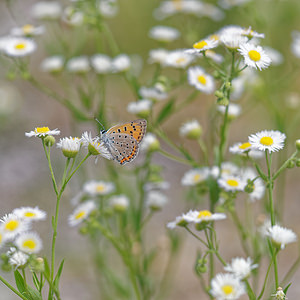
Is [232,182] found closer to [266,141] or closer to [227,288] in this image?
[266,141]

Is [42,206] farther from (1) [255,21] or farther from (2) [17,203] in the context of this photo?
(1) [255,21]

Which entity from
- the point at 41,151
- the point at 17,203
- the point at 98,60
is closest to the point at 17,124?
the point at 41,151

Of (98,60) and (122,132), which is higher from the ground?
(98,60)

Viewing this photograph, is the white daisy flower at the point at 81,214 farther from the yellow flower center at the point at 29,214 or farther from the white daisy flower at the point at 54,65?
the white daisy flower at the point at 54,65

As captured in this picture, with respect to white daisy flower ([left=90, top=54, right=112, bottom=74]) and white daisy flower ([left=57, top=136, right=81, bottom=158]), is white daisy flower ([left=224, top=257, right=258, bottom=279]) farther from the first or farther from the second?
white daisy flower ([left=90, top=54, right=112, bottom=74])

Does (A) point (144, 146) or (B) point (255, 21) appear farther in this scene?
(B) point (255, 21)

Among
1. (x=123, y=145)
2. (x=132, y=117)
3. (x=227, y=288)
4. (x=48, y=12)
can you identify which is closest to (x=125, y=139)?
(x=123, y=145)
